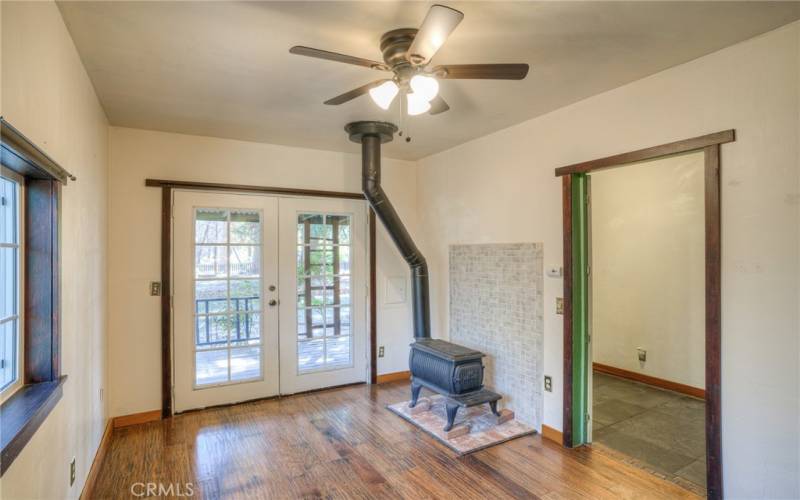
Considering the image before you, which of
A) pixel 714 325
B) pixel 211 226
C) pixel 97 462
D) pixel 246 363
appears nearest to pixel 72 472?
pixel 97 462

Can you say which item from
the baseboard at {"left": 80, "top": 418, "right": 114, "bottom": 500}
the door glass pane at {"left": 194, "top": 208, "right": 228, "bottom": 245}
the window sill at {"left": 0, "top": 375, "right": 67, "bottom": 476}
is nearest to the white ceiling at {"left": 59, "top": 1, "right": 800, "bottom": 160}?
the door glass pane at {"left": 194, "top": 208, "right": 228, "bottom": 245}

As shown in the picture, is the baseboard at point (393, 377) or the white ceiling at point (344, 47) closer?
the white ceiling at point (344, 47)

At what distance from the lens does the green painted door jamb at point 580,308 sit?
3020 mm

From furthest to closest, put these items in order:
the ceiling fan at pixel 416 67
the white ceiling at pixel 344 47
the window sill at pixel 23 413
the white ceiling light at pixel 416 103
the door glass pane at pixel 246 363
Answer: the door glass pane at pixel 246 363 < the white ceiling light at pixel 416 103 < the white ceiling at pixel 344 47 < the ceiling fan at pixel 416 67 < the window sill at pixel 23 413

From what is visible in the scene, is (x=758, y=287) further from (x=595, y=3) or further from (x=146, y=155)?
(x=146, y=155)

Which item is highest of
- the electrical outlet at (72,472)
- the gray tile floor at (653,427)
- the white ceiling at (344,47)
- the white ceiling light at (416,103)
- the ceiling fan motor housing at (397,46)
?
the white ceiling at (344,47)

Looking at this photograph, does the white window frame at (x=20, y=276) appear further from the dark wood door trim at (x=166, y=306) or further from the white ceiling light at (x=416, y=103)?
the dark wood door trim at (x=166, y=306)

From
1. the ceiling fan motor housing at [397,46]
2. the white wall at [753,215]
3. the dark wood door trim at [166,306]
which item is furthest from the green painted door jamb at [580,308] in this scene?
the dark wood door trim at [166,306]

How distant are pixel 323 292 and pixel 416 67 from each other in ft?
9.19

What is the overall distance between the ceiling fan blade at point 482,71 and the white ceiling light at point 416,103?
16cm

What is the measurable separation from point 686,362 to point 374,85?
4001mm

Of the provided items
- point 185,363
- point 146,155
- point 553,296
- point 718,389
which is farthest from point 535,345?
point 146,155

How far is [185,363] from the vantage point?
371cm

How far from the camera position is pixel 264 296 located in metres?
4.02
